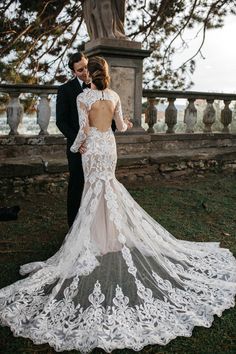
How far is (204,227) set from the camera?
480 cm

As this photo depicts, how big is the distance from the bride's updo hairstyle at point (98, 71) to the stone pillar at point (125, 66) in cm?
290

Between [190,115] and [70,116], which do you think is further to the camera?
[190,115]

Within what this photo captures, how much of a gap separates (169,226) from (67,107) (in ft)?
6.60

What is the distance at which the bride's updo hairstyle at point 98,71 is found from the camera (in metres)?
3.10

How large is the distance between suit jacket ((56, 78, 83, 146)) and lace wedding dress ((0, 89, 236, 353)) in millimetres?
753

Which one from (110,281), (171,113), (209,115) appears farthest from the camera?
(209,115)

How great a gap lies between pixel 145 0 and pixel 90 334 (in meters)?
8.18

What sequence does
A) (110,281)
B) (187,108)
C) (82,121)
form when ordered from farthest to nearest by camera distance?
(187,108) → (82,121) → (110,281)

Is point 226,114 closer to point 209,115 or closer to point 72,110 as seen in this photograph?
point 209,115

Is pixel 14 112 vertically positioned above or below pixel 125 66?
below

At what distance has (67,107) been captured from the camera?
4.07m

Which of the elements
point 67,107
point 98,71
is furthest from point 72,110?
point 98,71

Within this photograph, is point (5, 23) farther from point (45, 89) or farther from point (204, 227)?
point (204, 227)

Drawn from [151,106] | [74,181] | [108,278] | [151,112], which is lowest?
[108,278]
